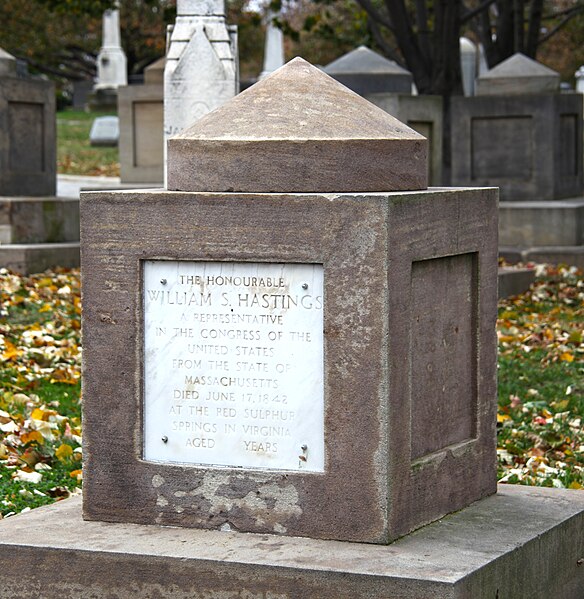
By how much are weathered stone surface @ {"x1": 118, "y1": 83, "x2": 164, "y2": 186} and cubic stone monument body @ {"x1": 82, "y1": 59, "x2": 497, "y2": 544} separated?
12712 mm

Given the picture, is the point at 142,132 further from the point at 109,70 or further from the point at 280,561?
the point at 109,70

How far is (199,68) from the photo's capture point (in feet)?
42.4

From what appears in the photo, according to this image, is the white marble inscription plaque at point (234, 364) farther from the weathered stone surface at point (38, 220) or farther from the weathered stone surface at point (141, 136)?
the weathered stone surface at point (141, 136)

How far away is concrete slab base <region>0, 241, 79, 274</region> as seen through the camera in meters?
12.1

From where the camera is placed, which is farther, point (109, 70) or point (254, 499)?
point (109, 70)

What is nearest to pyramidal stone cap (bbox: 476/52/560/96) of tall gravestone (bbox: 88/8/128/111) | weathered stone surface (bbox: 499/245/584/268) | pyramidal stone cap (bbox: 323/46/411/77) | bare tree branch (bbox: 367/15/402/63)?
pyramidal stone cap (bbox: 323/46/411/77)

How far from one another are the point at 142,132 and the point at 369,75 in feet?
10.1

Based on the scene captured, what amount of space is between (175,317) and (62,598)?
37.4 inches

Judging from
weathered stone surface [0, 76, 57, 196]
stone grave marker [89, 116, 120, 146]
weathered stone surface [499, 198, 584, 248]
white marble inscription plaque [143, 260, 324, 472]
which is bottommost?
white marble inscription plaque [143, 260, 324, 472]

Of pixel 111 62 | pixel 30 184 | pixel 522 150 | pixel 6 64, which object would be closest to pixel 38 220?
pixel 30 184

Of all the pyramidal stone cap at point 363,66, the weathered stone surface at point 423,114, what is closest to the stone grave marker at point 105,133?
the pyramidal stone cap at point 363,66

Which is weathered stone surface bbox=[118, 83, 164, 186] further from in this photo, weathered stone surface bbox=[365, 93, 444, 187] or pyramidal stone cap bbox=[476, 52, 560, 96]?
pyramidal stone cap bbox=[476, 52, 560, 96]

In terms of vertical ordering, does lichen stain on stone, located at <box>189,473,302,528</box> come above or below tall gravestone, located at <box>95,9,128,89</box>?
below

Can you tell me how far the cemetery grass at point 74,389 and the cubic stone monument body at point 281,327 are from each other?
1.19m
